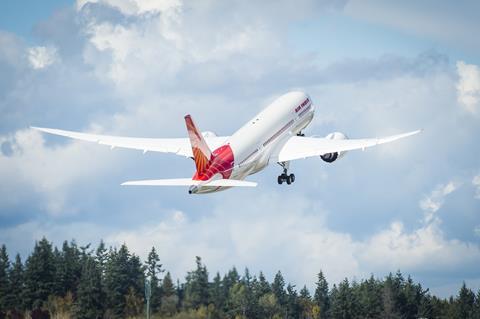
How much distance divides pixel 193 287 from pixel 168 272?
4127 mm

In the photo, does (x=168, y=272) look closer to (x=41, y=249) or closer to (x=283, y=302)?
(x=41, y=249)

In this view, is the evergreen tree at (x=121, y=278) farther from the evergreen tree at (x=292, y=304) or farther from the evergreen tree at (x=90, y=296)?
the evergreen tree at (x=292, y=304)

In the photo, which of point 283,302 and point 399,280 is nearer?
point 283,302

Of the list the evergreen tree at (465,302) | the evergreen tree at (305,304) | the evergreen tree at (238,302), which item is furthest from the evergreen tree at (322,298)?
the evergreen tree at (238,302)

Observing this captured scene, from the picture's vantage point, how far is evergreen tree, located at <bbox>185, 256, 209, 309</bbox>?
3826 inches

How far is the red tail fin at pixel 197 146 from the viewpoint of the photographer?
9081cm

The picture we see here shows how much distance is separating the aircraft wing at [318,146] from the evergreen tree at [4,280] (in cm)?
3422

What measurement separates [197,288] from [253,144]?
15.0 metres

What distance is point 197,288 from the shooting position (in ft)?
333

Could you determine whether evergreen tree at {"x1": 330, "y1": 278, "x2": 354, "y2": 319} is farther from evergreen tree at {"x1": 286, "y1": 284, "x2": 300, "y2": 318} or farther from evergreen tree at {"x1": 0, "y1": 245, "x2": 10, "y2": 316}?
evergreen tree at {"x1": 0, "y1": 245, "x2": 10, "y2": 316}

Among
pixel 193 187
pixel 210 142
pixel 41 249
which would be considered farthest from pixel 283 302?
pixel 193 187

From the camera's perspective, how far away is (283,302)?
163m

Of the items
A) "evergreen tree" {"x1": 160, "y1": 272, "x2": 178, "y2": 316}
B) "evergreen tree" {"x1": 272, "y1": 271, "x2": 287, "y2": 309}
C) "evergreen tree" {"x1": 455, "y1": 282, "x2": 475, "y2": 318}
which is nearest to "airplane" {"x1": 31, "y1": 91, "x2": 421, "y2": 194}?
"evergreen tree" {"x1": 160, "y1": 272, "x2": 178, "y2": 316}

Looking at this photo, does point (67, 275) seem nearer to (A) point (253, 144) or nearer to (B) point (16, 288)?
(B) point (16, 288)
